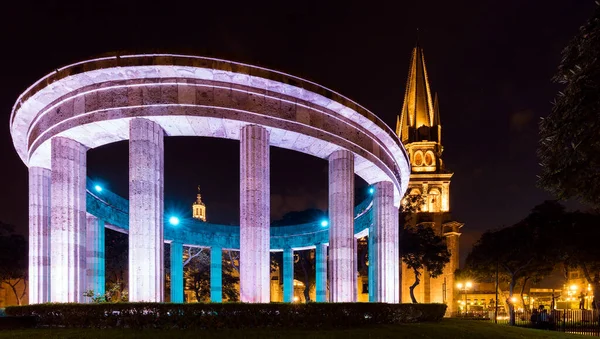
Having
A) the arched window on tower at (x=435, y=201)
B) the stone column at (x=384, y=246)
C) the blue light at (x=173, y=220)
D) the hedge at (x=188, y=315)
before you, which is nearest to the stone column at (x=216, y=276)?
the blue light at (x=173, y=220)

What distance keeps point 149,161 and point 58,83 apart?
5.40 m

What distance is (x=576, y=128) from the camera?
15.0 m

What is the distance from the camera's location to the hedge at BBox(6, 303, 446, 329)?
17.5 meters

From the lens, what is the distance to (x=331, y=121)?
24.4 meters

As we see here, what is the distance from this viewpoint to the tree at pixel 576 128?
14.4 meters

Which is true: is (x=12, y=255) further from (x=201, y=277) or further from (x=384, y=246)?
(x=384, y=246)

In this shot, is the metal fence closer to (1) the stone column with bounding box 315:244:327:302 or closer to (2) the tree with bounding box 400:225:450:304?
(1) the stone column with bounding box 315:244:327:302

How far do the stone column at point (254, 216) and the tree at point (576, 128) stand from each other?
36.3 feet

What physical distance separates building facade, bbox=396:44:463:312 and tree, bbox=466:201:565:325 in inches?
1015

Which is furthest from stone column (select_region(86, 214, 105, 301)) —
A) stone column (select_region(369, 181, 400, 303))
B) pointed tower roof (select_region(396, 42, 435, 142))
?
pointed tower roof (select_region(396, 42, 435, 142))

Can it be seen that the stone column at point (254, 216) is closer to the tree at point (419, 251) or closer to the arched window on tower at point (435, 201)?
the tree at point (419, 251)

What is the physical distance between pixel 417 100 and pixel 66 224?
77.6 metres

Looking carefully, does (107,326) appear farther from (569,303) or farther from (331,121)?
(569,303)

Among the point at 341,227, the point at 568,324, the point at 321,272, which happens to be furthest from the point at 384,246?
the point at 321,272
